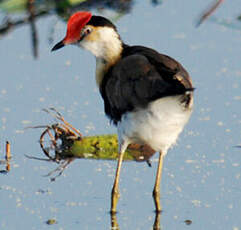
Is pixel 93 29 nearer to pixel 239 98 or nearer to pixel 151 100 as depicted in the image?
pixel 151 100

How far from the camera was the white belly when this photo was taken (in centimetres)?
600

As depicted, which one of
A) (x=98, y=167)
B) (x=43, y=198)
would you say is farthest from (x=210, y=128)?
(x=43, y=198)

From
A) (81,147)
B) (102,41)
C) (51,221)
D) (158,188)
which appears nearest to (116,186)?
(158,188)

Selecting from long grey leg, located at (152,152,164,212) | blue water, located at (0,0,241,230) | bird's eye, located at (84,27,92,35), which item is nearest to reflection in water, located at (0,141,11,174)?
blue water, located at (0,0,241,230)

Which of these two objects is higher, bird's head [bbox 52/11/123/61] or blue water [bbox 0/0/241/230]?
bird's head [bbox 52/11/123/61]

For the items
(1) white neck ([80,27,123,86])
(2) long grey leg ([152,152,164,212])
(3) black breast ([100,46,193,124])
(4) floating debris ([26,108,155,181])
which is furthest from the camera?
(4) floating debris ([26,108,155,181])

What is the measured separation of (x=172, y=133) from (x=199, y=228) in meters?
0.85

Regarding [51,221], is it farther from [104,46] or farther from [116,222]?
[104,46]

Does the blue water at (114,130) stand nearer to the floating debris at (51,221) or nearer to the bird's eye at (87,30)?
the floating debris at (51,221)

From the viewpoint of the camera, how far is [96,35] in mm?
6680

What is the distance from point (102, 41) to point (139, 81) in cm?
71

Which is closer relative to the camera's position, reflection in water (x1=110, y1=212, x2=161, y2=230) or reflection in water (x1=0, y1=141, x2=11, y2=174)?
reflection in water (x1=110, y1=212, x2=161, y2=230)

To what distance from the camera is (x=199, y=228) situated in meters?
5.68

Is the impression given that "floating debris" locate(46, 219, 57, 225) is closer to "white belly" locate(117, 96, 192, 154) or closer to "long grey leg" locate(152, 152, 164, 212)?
"long grey leg" locate(152, 152, 164, 212)
